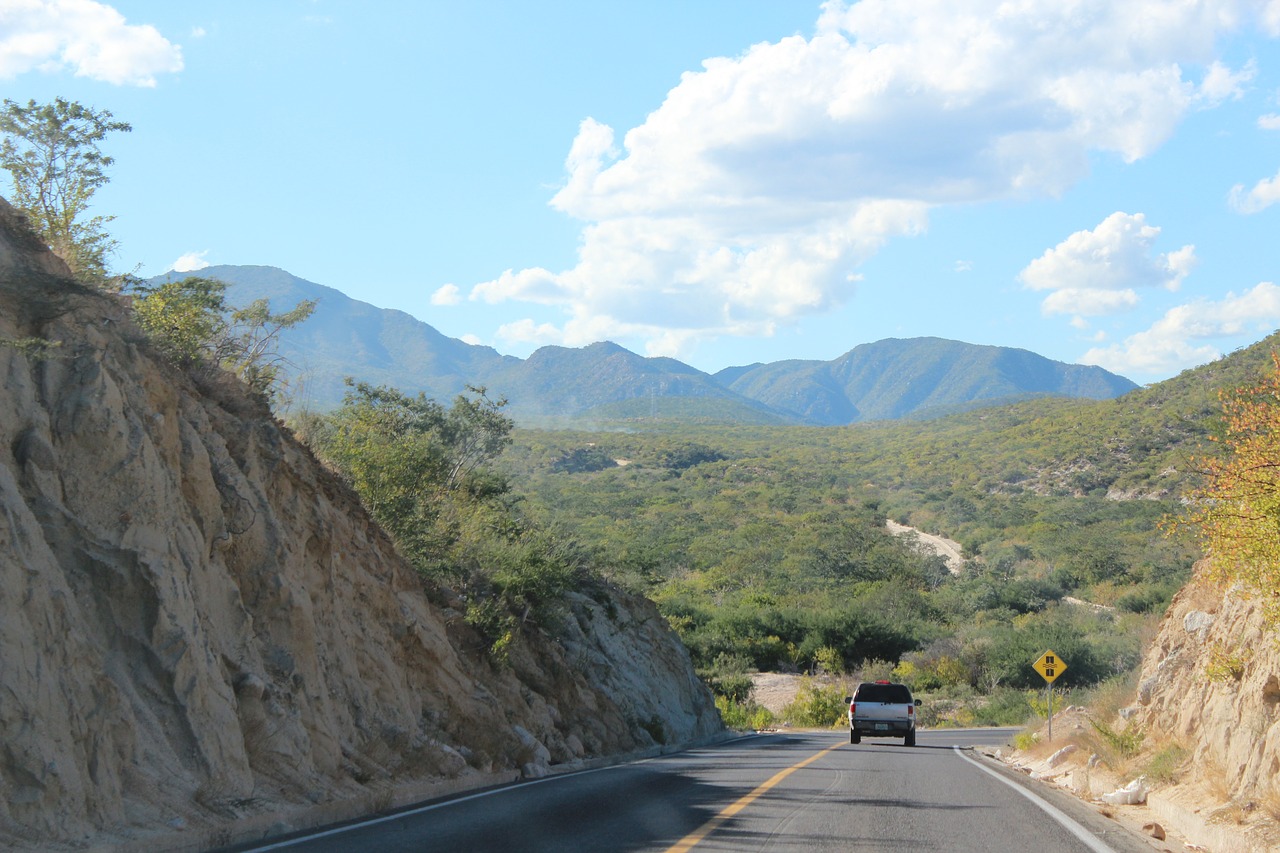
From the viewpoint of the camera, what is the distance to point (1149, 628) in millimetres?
23688

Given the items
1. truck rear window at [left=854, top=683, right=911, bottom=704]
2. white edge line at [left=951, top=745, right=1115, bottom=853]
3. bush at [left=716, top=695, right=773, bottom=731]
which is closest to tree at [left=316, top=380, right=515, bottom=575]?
truck rear window at [left=854, top=683, right=911, bottom=704]

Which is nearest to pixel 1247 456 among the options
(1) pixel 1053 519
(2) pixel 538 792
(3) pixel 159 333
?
(2) pixel 538 792

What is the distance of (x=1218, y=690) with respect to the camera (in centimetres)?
1394

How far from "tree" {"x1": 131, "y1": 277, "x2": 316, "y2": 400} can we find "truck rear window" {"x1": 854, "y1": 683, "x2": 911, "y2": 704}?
1777 centimetres

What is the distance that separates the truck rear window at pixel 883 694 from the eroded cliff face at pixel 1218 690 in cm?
1332

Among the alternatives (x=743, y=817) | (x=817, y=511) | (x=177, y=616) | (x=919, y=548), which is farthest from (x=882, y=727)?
(x=817, y=511)

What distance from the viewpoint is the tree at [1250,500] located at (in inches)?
430

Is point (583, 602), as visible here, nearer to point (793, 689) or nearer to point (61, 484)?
point (61, 484)

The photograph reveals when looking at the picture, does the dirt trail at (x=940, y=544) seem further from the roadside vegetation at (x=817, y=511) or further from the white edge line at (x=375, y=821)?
the white edge line at (x=375, y=821)

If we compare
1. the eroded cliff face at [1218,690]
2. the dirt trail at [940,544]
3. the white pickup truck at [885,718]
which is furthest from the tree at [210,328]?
the dirt trail at [940,544]

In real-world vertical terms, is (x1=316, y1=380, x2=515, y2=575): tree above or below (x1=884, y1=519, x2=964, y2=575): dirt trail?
above

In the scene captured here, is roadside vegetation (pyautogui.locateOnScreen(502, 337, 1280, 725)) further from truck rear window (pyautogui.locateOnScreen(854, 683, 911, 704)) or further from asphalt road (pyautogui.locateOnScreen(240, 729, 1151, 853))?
truck rear window (pyautogui.locateOnScreen(854, 683, 911, 704))

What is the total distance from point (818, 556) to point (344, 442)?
62.1 m

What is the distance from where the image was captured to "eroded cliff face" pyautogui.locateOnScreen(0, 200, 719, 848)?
10.1 m
